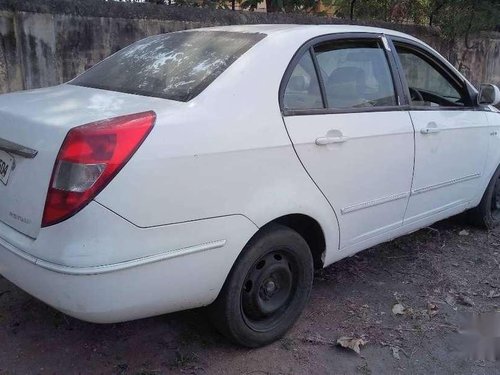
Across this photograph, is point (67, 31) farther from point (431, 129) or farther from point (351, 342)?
point (351, 342)

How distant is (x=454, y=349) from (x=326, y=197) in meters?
1.14

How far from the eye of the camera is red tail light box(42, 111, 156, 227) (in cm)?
212

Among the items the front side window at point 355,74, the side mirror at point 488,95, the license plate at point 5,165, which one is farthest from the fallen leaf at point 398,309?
the license plate at point 5,165

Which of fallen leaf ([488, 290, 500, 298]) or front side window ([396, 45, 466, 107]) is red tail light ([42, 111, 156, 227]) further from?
fallen leaf ([488, 290, 500, 298])

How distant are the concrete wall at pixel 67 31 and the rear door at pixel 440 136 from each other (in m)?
3.16

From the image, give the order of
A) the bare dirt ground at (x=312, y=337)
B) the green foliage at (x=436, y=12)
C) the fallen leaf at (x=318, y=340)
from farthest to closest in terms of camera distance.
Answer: the green foliage at (x=436, y=12) < the fallen leaf at (x=318, y=340) < the bare dirt ground at (x=312, y=337)

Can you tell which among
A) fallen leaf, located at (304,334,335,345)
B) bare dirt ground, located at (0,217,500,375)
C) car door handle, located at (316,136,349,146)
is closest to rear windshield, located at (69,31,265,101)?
car door handle, located at (316,136,349,146)

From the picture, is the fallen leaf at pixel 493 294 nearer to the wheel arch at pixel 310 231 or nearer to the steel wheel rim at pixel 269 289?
the wheel arch at pixel 310 231

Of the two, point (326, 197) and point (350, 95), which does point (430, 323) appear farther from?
point (350, 95)

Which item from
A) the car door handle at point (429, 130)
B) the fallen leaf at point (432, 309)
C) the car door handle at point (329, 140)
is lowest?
the fallen leaf at point (432, 309)

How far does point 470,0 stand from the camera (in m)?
8.98

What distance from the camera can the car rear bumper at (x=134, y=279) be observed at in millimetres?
2146

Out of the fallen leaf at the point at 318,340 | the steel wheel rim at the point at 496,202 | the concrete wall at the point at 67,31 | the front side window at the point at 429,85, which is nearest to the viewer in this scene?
the fallen leaf at the point at 318,340

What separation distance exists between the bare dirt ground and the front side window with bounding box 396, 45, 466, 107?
4.41ft
